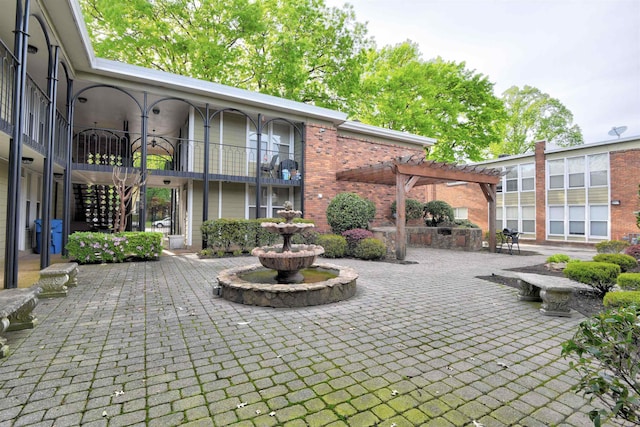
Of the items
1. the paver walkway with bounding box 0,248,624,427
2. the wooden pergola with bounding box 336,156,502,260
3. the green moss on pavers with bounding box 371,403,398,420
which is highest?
the wooden pergola with bounding box 336,156,502,260

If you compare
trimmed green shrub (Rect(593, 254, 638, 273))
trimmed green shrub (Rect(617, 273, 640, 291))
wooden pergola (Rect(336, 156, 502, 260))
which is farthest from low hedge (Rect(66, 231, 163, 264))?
trimmed green shrub (Rect(593, 254, 638, 273))

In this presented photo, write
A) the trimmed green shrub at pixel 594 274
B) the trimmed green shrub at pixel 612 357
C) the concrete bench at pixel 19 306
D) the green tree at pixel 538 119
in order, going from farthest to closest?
the green tree at pixel 538 119 → the trimmed green shrub at pixel 594 274 → the concrete bench at pixel 19 306 → the trimmed green shrub at pixel 612 357

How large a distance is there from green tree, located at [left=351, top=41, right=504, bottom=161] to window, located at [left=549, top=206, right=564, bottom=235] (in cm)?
567

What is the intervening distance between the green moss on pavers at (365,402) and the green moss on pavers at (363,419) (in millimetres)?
61

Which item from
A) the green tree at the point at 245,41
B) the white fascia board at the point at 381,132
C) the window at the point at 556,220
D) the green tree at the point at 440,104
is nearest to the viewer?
the white fascia board at the point at 381,132

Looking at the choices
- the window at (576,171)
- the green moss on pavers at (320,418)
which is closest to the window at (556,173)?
the window at (576,171)

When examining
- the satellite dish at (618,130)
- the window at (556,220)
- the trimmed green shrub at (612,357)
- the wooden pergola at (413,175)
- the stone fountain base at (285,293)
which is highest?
the satellite dish at (618,130)

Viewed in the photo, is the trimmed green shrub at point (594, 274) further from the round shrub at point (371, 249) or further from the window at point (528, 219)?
the window at point (528, 219)

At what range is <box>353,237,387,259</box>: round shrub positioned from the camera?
368 inches

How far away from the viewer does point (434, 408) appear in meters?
2.10

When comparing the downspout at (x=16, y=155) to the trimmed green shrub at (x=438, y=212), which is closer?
the downspout at (x=16, y=155)

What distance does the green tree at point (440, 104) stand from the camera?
62.5 ft

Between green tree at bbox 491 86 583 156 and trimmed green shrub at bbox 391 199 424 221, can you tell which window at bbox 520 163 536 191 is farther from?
green tree at bbox 491 86 583 156

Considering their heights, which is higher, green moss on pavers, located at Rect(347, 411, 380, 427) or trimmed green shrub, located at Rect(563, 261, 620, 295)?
trimmed green shrub, located at Rect(563, 261, 620, 295)
